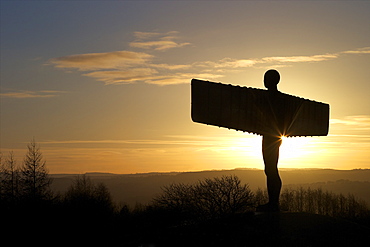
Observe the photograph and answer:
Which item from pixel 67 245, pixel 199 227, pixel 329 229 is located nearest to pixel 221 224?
pixel 199 227

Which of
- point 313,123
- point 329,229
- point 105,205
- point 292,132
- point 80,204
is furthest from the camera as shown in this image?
point 105,205

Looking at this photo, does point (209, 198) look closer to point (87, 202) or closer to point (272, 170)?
point (272, 170)

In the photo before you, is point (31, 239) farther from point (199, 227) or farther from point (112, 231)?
point (199, 227)

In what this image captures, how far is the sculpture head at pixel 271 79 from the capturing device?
17.8 metres

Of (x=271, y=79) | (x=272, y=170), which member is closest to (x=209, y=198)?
(x=272, y=170)

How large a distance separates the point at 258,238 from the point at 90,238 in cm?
4885

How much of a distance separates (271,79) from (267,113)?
155 centimetres

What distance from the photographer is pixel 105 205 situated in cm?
7512

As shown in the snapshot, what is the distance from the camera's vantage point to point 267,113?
17219mm

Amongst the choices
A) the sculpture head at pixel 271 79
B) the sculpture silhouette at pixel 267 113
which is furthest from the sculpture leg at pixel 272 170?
the sculpture head at pixel 271 79

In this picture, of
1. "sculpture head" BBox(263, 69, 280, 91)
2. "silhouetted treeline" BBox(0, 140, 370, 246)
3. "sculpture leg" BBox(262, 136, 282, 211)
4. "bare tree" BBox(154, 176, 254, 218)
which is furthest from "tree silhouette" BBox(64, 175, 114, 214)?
"sculpture head" BBox(263, 69, 280, 91)

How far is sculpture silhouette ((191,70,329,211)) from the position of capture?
15.0 metres

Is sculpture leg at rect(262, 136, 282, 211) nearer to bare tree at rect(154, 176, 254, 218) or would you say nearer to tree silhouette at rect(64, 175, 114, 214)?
bare tree at rect(154, 176, 254, 218)

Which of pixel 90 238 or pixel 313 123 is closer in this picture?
pixel 313 123
